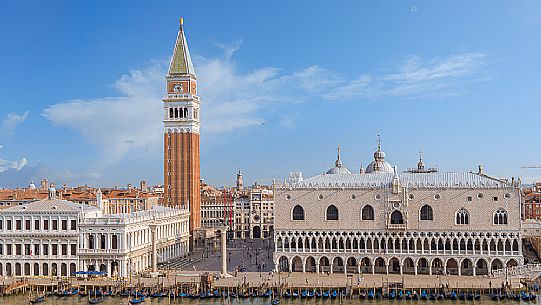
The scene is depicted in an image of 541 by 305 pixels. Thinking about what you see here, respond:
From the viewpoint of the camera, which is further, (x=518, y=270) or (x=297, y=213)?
(x=297, y=213)

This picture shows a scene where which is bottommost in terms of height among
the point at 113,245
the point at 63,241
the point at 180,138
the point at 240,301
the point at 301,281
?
the point at 240,301

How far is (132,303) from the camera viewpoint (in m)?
44.9

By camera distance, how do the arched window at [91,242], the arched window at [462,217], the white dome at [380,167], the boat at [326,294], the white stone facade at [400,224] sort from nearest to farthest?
1. the boat at [326,294]
2. the white stone facade at [400,224]
3. the arched window at [462,217]
4. the arched window at [91,242]
5. the white dome at [380,167]

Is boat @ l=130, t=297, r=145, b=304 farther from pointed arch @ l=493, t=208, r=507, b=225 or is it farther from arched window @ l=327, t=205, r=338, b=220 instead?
pointed arch @ l=493, t=208, r=507, b=225

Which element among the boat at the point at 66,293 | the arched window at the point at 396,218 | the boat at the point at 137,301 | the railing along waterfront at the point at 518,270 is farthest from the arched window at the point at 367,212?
the boat at the point at 66,293

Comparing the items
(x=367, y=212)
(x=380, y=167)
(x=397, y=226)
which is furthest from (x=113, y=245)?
(x=380, y=167)

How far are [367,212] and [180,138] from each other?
3259 centimetres

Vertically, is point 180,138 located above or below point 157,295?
above

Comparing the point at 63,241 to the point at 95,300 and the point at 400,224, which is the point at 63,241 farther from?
the point at 400,224

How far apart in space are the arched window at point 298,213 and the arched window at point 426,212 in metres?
9.83

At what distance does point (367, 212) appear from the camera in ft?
173

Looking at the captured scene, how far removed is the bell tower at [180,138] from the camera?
7800cm

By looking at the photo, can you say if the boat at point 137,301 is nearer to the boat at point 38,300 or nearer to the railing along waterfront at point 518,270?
the boat at point 38,300

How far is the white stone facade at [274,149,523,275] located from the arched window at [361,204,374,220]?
0.05m
